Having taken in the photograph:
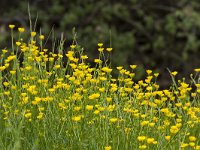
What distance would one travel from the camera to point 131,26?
9789 millimetres

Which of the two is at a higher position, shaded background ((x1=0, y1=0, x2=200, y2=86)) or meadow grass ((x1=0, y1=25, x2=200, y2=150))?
shaded background ((x1=0, y1=0, x2=200, y2=86))

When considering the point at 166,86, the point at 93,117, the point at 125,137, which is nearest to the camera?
the point at 125,137

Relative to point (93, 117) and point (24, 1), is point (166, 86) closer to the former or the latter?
point (24, 1)

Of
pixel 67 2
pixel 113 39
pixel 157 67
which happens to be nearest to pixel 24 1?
pixel 67 2

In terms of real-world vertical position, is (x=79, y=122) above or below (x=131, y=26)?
below

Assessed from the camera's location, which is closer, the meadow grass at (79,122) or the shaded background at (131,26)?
the meadow grass at (79,122)

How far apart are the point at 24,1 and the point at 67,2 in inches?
25.6

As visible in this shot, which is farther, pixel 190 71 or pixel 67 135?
pixel 190 71

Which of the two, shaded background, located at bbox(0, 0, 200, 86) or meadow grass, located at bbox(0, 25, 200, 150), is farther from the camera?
shaded background, located at bbox(0, 0, 200, 86)

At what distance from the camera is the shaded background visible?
9.20 metres

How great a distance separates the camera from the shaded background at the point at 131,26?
920 centimetres

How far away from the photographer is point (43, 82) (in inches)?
156

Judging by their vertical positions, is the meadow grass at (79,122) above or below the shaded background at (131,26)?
below

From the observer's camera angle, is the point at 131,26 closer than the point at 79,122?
No
